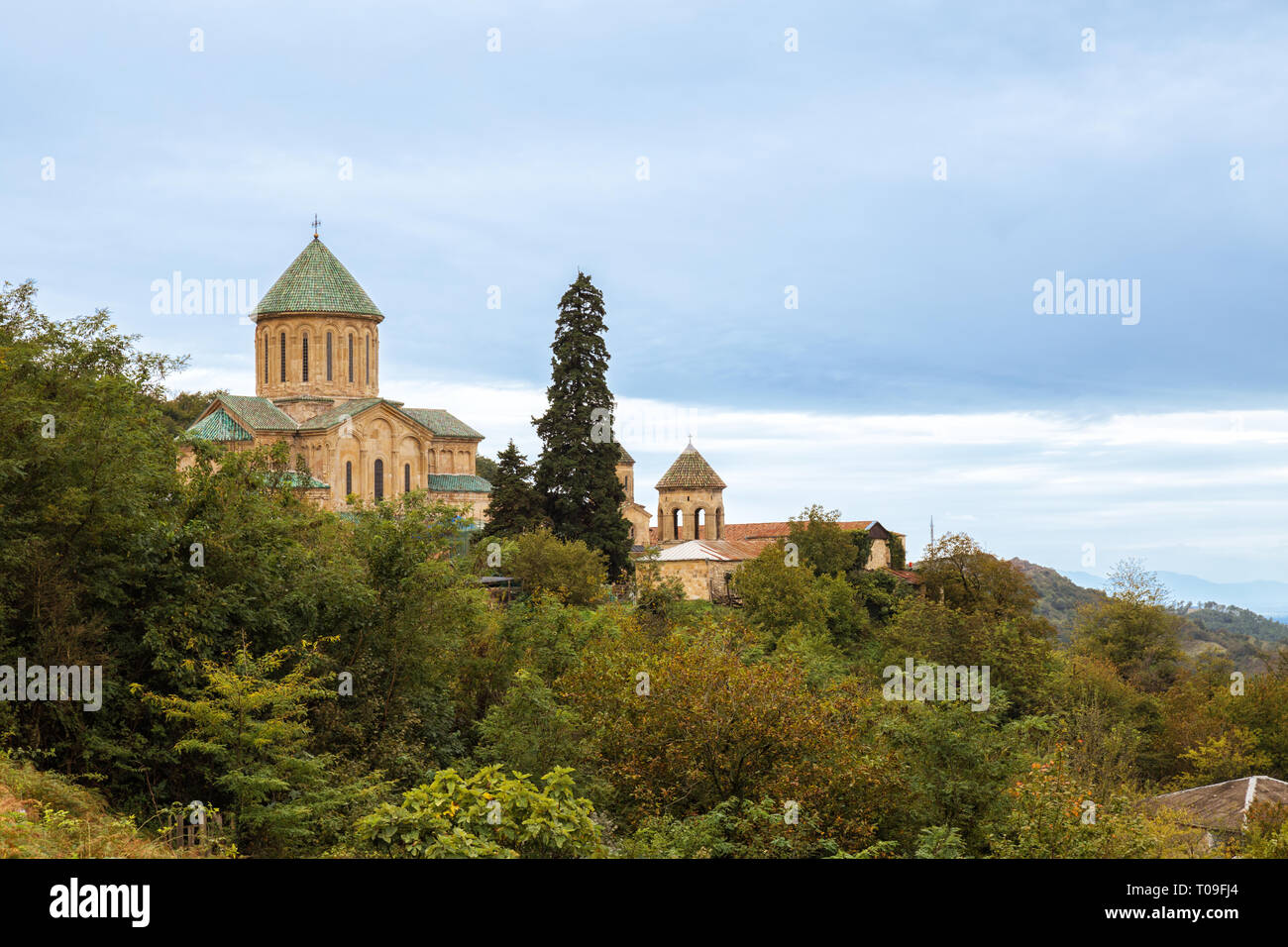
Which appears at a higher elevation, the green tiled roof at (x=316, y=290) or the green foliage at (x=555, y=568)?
the green tiled roof at (x=316, y=290)

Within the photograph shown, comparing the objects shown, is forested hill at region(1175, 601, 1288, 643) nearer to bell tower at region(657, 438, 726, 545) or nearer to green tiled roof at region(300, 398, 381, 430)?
bell tower at region(657, 438, 726, 545)

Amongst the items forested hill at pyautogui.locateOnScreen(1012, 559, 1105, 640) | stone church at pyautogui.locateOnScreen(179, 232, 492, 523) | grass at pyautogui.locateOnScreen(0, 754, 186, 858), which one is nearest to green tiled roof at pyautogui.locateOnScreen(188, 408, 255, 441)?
stone church at pyautogui.locateOnScreen(179, 232, 492, 523)

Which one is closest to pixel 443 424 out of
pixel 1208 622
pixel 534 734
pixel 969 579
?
pixel 969 579

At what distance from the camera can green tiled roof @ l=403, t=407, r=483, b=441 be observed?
57344 millimetres

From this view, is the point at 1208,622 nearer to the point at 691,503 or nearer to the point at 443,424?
the point at 691,503

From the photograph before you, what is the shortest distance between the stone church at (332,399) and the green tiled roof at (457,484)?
Result: 56mm

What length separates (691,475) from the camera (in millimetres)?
65000

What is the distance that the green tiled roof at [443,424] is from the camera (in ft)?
188

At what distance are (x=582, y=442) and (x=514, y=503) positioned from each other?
134 inches

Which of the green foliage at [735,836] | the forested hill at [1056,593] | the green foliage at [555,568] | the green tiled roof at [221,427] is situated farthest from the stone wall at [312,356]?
A: the forested hill at [1056,593]

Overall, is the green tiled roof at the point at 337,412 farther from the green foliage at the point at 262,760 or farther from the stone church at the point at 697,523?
the green foliage at the point at 262,760
